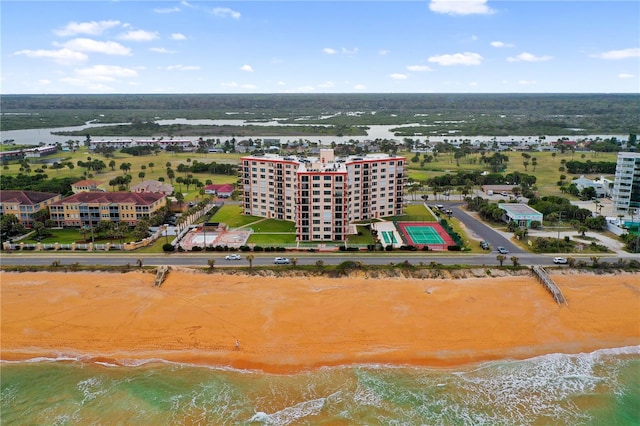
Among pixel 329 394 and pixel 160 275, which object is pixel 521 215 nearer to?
pixel 329 394

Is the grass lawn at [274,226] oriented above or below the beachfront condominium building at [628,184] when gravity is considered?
below

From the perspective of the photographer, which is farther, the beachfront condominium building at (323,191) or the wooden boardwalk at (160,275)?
the beachfront condominium building at (323,191)

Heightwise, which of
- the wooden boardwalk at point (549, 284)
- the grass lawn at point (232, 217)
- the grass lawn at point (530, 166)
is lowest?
the wooden boardwalk at point (549, 284)

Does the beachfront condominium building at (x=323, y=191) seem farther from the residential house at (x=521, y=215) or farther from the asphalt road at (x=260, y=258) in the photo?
the residential house at (x=521, y=215)

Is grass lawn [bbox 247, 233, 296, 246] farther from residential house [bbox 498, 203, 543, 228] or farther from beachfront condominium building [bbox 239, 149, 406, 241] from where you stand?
residential house [bbox 498, 203, 543, 228]

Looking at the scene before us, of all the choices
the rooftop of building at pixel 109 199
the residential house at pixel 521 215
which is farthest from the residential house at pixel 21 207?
the residential house at pixel 521 215

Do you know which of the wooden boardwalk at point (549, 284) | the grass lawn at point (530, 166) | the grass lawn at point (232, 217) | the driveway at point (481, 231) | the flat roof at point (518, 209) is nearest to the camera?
the wooden boardwalk at point (549, 284)

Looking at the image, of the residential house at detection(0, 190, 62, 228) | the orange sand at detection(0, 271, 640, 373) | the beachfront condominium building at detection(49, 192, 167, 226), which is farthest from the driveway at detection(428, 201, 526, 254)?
the residential house at detection(0, 190, 62, 228)
